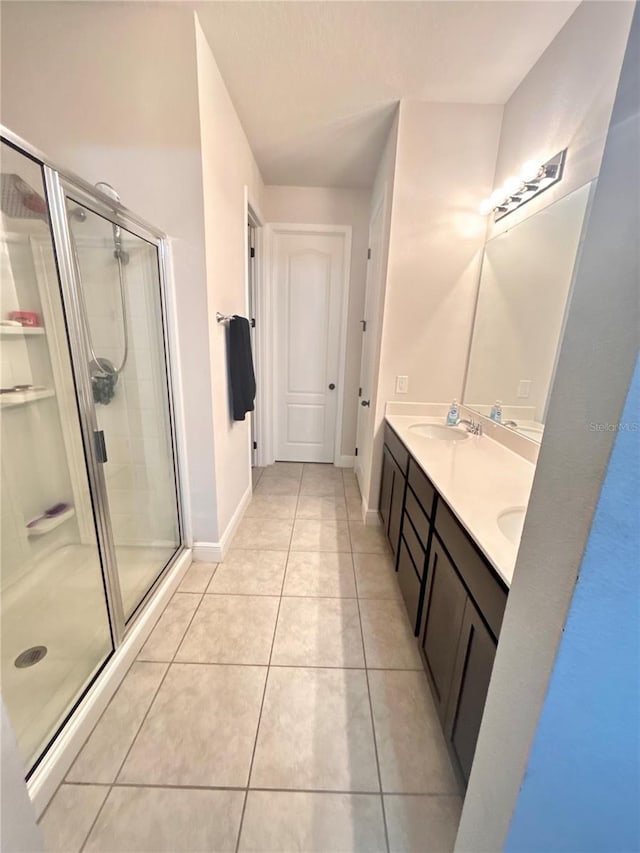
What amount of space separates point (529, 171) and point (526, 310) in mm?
729

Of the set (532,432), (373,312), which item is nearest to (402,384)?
(373,312)

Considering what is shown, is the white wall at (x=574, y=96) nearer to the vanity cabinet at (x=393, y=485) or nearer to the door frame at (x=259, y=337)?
the vanity cabinet at (x=393, y=485)

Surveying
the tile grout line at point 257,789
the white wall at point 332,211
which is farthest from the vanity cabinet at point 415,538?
the white wall at point 332,211

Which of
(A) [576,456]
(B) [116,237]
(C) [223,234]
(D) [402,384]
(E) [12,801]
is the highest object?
(C) [223,234]

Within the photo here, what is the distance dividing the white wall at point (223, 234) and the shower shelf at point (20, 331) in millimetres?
792

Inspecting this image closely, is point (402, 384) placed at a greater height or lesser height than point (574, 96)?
Answer: lesser

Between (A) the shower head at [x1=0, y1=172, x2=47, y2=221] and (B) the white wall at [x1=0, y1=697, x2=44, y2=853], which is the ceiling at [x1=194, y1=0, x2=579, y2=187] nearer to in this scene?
(A) the shower head at [x1=0, y1=172, x2=47, y2=221]

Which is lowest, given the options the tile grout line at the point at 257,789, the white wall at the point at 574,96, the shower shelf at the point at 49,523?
the tile grout line at the point at 257,789

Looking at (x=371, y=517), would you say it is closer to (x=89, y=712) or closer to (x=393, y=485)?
(x=393, y=485)

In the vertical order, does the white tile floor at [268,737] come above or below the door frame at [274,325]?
below

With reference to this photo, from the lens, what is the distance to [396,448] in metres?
2.01

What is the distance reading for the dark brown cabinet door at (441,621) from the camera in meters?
1.06

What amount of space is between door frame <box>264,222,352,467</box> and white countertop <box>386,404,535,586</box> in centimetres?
148

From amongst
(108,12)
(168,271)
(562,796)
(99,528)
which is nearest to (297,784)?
(562,796)
